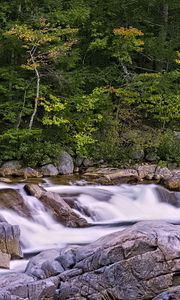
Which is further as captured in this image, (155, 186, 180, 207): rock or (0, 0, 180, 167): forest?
(0, 0, 180, 167): forest

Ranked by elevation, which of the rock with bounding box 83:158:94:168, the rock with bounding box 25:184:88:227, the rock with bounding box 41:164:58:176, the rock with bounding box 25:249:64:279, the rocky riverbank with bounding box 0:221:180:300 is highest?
the rocky riverbank with bounding box 0:221:180:300

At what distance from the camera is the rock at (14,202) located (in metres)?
10.5

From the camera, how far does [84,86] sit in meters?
17.6

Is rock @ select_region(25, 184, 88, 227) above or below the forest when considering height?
below

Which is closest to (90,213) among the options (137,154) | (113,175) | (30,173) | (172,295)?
(113,175)

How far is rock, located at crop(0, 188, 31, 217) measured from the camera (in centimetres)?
1055

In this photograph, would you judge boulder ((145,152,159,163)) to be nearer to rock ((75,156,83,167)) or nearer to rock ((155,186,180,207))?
rock ((75,156,83,167))

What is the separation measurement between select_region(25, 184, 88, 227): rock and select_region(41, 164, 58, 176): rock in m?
2.76

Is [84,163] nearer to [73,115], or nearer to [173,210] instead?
[73,115]

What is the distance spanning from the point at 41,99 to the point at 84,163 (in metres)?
2.52

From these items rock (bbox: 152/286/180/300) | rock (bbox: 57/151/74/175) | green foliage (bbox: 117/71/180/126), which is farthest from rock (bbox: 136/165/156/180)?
rock (bbox: 152/286/180/300)

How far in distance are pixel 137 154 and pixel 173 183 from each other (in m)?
3.03

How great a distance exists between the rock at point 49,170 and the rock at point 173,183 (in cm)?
336

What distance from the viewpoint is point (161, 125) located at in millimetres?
18000
